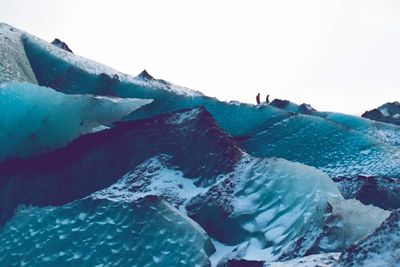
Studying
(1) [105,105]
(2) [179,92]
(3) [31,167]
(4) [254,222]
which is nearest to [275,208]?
(4) [254,222]

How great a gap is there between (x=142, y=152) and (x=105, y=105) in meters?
1.13

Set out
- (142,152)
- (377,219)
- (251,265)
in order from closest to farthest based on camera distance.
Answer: (251,265) → (377,219) → (142,152)

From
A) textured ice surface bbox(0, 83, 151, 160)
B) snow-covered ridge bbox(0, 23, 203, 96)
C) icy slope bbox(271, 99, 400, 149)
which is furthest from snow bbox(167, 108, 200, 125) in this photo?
icy slope bbox(271, 99, 400, 149)

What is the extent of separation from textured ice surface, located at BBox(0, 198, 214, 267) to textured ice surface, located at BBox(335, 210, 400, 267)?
7.29 feet

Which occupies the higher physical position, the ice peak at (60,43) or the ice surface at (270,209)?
the ice peak at (60,43)

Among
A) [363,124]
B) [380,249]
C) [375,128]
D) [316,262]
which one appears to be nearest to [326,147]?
[375,128]

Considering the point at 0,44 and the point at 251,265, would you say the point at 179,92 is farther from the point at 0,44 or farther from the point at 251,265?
the point at 251,265

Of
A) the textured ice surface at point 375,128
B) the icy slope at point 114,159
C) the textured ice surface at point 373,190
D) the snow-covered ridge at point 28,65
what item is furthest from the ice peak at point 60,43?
the textured ice surface at point 373,190

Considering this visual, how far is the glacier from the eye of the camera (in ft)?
19.1

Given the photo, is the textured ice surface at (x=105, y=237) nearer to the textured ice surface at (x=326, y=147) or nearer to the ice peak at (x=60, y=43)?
the textured ice surface at (x=326, y=147)

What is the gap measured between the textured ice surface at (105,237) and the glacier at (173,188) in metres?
0.02

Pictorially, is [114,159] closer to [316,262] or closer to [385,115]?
[316,262]

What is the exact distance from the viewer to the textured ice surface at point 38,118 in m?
8.49

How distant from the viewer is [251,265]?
5.23m
